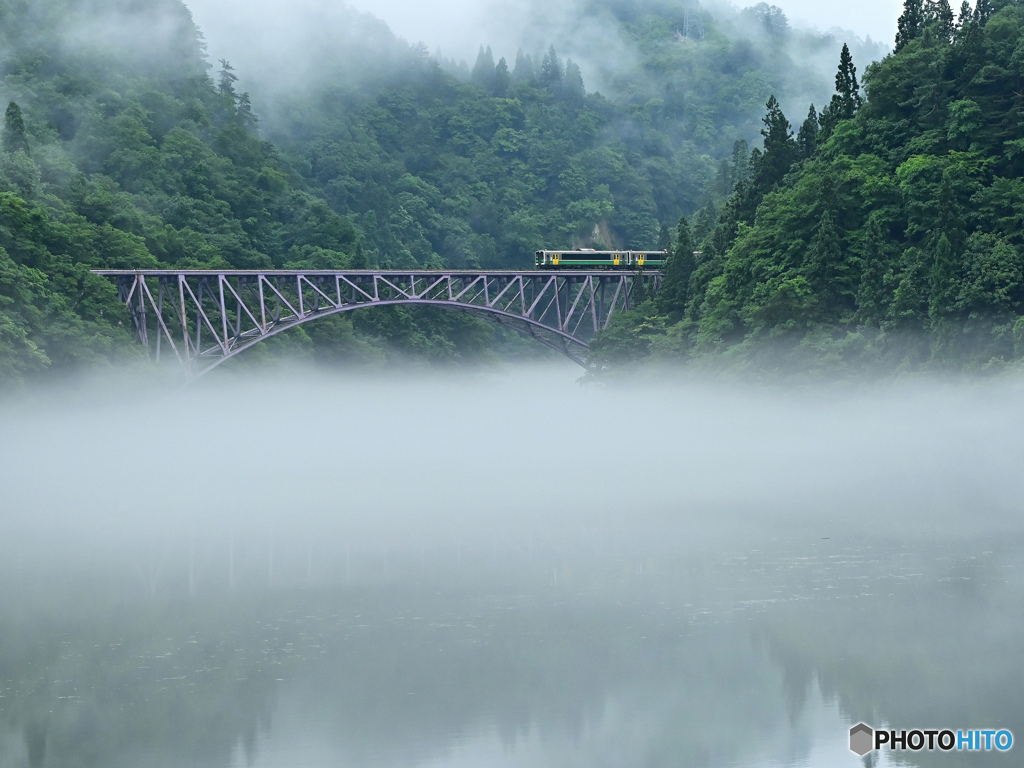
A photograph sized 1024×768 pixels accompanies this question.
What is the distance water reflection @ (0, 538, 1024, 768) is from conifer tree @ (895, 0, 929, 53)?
187 ft

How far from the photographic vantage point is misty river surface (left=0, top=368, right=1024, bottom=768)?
88.4 ft

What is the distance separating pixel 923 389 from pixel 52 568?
36.2 m

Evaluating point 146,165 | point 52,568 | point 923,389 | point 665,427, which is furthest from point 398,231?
point 52,568

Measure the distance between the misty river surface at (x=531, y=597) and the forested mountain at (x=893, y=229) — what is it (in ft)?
9.28

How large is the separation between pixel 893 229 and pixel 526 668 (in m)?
52.3

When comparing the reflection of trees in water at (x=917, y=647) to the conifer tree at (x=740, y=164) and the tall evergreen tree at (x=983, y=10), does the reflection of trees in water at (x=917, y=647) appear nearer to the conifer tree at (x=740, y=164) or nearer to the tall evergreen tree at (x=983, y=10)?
the tall evergreen tree at (x=983, y=10)

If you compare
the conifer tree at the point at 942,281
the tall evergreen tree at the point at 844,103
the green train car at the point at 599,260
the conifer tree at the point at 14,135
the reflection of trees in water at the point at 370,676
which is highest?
the conifer tree at the point at 14,135

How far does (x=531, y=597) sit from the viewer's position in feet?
119

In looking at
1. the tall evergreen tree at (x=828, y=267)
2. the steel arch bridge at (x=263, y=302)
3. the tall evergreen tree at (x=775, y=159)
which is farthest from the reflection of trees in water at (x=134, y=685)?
the tall evergreen tree at (x=775, y=159)

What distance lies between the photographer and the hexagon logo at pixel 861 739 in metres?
25.9

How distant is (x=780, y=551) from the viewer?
41.6 metres

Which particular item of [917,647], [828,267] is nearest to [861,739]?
[917,647]

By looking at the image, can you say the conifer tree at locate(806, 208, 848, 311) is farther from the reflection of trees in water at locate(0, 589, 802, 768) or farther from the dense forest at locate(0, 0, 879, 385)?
the reflection of trees in water at locate(0, 589, 802, 768)

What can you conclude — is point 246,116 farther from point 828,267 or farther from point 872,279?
point 872,279
